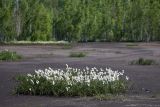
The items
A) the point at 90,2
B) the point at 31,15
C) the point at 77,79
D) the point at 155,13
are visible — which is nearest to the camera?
the point at 77,79

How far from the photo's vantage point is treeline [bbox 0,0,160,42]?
93562 millimetres

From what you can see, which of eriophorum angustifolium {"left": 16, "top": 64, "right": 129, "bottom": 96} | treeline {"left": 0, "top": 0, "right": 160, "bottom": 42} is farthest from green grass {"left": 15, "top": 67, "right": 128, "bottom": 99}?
treeline {"left": 0, "top": 0, "right": 160, "bottom": 42}

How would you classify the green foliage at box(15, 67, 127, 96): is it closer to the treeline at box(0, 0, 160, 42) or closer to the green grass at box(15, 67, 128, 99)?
the green grass at box(15, 67, 128, 99)

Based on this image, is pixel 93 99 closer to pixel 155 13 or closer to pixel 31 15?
pixel 31 15

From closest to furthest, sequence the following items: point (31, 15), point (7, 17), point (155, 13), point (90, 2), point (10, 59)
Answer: point (10, 59)
point (7, 17)
point (31, 15)
point (155, 13)
point (90, 2)

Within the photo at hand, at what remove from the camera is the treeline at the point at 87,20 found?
93.6 m

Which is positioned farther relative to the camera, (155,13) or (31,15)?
(155,13)

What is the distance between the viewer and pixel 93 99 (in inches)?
591

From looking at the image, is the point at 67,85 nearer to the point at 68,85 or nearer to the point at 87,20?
the point at 68,85

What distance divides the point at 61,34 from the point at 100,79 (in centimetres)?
9054

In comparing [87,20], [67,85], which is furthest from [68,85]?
[87,20]

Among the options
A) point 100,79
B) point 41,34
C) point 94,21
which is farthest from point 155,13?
point 100,79

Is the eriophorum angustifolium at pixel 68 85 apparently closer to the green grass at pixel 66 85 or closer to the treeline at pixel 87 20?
the green grass at pixel 66 85

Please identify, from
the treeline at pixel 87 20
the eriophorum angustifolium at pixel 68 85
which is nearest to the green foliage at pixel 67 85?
the eriophorum angustifolium at pixel 68 85
